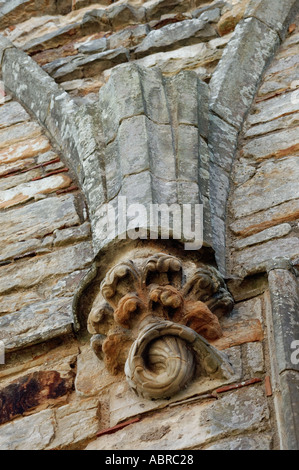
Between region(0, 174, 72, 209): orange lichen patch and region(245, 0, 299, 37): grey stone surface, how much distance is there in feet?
4.58

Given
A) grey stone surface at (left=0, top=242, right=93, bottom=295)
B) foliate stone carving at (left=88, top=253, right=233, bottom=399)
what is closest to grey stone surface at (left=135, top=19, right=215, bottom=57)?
grey stone surface at (left=0, top=242, right=93, bottom=295)

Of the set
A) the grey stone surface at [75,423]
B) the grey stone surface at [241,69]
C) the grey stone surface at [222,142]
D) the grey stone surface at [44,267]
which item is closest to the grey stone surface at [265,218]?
the grey stone surface at [222,142]

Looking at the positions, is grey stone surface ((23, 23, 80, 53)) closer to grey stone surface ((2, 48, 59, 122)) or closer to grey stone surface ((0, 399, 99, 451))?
grey stone surface ((2, 48, 59, 122))

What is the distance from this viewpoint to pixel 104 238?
171 inches

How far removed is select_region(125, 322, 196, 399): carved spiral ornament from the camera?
11.9 feet

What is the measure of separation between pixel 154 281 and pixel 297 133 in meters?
1.41

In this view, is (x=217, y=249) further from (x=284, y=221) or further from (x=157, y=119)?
(x=157, y=119)

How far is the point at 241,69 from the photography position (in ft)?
18.2

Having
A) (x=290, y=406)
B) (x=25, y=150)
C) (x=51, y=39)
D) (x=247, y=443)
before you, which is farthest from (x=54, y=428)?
(x=51, y=39)

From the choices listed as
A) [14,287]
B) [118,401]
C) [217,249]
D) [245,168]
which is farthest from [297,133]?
[118,401]

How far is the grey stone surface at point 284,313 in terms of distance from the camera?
3.54 meters

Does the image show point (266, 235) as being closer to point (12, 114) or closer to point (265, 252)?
point (265, 252)

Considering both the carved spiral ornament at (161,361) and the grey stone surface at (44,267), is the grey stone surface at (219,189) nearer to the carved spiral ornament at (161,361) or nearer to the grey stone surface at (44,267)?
the grey stone surface at (44,267)

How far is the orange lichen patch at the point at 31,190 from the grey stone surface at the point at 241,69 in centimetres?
78
